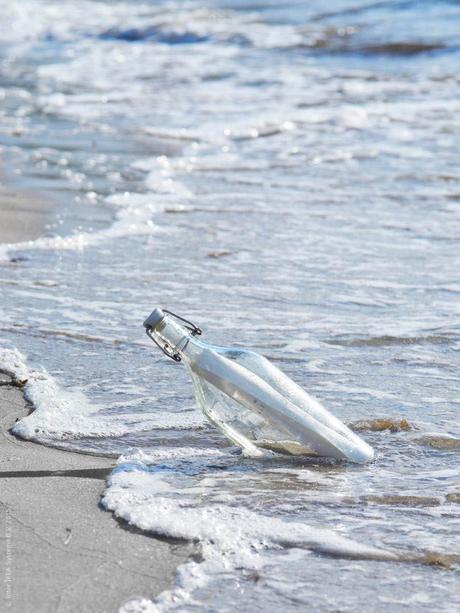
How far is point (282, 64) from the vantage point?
43.7ft

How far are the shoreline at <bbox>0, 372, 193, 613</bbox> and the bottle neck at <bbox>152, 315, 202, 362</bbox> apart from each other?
0.34 m

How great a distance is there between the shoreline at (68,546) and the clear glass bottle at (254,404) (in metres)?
0.32

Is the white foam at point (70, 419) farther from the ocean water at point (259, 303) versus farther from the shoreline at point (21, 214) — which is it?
the shoreline at point (21, 214)

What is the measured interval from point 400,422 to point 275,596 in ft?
3.55

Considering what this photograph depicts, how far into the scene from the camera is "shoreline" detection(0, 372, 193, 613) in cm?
218

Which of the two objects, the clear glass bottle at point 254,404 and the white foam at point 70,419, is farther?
the white foam at point 70,419

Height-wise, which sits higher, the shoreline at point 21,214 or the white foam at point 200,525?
the shoreline at point 21,214

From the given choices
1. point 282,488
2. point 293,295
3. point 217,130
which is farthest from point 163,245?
point 217,130

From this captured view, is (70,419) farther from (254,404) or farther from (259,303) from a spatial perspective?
(259,303)

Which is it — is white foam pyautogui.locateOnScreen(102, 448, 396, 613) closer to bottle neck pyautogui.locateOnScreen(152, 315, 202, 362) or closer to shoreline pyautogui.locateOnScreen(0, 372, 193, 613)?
shoreline pyautogui.locateOnScreen(0, 372, 193, 613)

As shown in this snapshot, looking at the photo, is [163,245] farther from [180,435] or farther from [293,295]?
[180,435]

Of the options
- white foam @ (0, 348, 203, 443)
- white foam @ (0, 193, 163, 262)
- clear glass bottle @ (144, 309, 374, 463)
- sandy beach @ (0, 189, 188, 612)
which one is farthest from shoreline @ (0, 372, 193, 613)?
white foam @ (0, 193, 163, 262)

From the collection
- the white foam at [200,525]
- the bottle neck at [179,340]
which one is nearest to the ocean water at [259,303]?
the white foam at [200,525]

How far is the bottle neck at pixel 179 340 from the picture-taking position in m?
2.87
